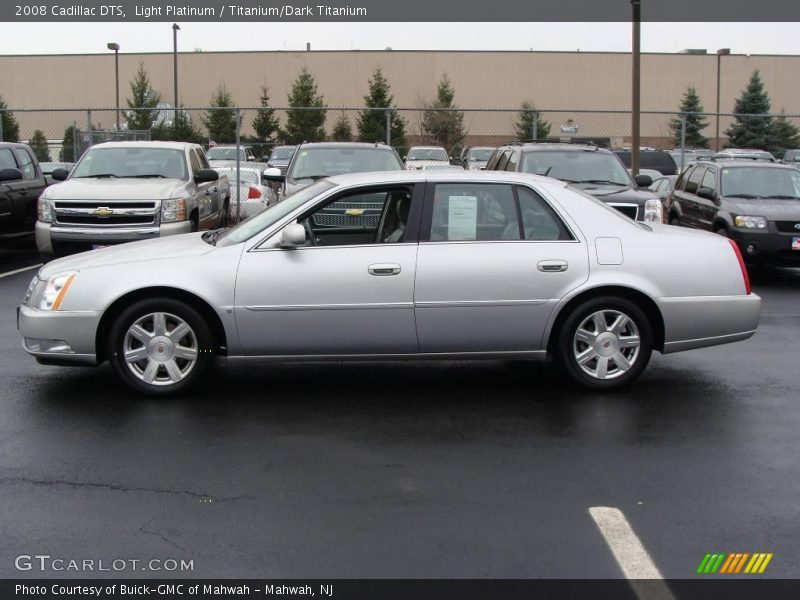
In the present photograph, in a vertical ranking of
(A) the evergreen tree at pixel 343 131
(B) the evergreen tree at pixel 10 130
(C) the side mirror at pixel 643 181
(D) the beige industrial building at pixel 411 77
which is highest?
(D) the beige industrial building at pixel 411 77

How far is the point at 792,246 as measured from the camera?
12539 millimetres

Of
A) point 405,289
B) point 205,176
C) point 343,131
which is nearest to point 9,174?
point 205,176

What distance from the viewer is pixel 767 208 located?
12.9m

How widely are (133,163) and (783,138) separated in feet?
121

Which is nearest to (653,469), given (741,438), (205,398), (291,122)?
(741,438)

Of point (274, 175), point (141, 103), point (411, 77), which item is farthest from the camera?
point (411, 77)

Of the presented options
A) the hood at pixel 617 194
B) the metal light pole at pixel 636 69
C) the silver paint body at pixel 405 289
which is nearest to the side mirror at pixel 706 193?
the hood at pixel 617 194

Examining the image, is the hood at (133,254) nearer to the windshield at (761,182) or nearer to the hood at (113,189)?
the hood at (113,189)

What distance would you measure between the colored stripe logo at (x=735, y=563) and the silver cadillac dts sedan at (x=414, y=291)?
2763 mm

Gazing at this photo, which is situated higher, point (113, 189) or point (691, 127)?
point (691, 127)

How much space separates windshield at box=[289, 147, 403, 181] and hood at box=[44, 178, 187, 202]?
196 cm

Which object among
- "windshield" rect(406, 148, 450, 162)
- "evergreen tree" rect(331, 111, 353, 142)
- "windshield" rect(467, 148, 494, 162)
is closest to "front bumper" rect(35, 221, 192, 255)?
"windshield" rect(406, 148, 450, 162)

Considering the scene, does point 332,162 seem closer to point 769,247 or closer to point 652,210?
point 652,210

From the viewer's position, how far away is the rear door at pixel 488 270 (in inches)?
265
